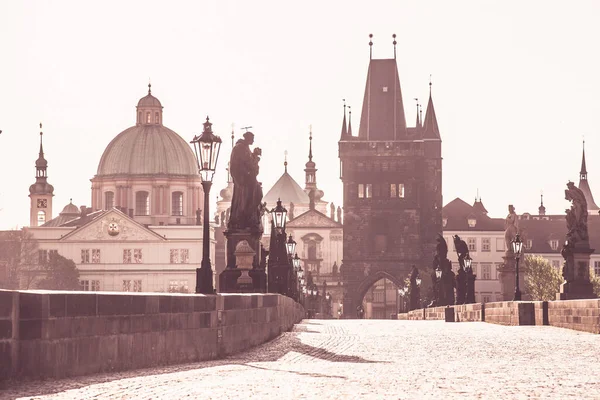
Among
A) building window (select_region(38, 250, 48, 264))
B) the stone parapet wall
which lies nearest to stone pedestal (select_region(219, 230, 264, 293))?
the stone parapet wall

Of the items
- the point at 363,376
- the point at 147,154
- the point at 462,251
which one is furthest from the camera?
the point at 147,154

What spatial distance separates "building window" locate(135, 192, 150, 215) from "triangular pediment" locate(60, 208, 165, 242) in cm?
1637

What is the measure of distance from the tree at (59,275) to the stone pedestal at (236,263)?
12150 cm

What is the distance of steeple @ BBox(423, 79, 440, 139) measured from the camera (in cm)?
17388

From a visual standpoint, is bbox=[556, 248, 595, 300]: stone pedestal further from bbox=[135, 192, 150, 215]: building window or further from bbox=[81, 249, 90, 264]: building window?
bbox=[135, 192, 150, 215]: building window

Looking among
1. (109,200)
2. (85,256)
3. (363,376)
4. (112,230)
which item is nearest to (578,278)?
(363,376)

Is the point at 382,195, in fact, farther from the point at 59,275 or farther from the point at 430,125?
the point at 59,275

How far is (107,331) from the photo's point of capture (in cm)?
1514

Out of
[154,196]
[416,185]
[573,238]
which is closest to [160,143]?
[154,196]

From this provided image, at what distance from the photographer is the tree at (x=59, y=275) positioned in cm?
15350

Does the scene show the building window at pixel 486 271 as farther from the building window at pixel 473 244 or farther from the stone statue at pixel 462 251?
the stone statue at pixel 462 251

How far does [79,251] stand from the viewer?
169 meters

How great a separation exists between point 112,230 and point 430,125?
1575 inches

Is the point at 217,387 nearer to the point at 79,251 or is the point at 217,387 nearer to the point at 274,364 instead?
the point at 274,364
